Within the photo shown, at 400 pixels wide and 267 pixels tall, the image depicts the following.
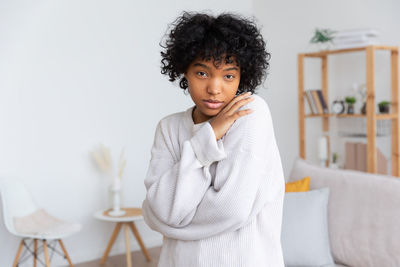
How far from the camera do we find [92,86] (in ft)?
12.5

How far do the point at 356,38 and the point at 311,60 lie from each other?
0.90 meters

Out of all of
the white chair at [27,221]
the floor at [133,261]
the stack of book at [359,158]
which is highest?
the stack of book at [359,158]

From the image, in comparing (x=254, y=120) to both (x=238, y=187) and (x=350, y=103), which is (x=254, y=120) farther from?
(x=350, y=103)

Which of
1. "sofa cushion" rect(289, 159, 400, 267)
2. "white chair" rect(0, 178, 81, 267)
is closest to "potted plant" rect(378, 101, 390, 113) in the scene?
"sofa cushion" rect(289, 159, 400, 267)

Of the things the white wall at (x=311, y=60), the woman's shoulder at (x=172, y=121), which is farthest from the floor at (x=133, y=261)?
the woman's shoulder at (x=172, y=121)

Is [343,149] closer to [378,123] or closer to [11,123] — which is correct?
[378,123]

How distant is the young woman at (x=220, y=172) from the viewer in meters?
1.09

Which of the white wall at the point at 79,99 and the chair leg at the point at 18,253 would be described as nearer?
the chair leg at the point at 18,253

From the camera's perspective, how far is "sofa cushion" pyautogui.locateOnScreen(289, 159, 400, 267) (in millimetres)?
2109

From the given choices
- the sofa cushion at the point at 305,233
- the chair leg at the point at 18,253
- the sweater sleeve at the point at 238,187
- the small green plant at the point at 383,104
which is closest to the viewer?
the sweater sleeve at the point at 238,187

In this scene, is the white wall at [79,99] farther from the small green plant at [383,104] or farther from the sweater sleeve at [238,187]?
the sweater sleeve at [238,187]

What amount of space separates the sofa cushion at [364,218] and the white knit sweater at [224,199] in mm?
1155

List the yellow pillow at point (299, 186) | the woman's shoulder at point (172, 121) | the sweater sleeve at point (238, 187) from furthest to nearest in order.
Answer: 1. the yellow pillow at point (299, 186)
2. the woman's shoulder at point (172, 121)
3. the sweater sleeve at point (238, 187)

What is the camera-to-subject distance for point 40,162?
3.61m
